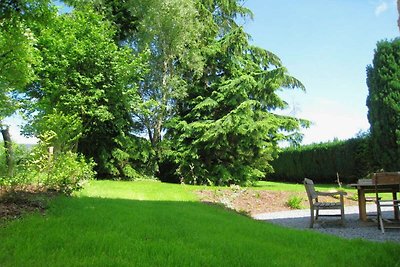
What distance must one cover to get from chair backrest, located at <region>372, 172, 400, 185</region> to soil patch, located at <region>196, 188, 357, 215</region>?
4.42m

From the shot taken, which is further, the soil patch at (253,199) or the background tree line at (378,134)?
the background tree line at (378,134)

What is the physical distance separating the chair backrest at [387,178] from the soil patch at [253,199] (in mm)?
4422

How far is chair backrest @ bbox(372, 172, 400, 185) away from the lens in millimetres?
7168

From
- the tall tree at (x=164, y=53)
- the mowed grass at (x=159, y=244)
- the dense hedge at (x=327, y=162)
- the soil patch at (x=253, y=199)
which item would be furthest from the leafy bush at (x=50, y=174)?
the dense hedge at (x=327, y=162)

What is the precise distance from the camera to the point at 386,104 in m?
16.7

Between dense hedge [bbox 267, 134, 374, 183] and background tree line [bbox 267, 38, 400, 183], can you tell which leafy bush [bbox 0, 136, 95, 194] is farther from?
dense hedge [bbox 267, 134, 374, 183]

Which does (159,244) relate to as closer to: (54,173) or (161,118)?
(54,173)

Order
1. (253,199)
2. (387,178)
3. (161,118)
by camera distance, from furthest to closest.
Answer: (161,118) < (253,199) < (387,178)

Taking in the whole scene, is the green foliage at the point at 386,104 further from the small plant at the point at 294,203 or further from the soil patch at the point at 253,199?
the small plant at the point at 294,203

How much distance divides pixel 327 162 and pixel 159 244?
18912 millimetres

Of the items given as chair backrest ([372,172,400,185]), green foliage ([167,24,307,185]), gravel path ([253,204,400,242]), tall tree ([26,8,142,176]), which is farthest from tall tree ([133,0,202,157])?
chair backrest ([372,172,400,185])

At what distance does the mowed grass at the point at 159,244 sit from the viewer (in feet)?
12.3

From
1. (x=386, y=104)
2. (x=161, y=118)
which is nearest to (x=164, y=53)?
(x=161, y=118)

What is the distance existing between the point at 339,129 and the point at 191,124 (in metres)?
16.8
